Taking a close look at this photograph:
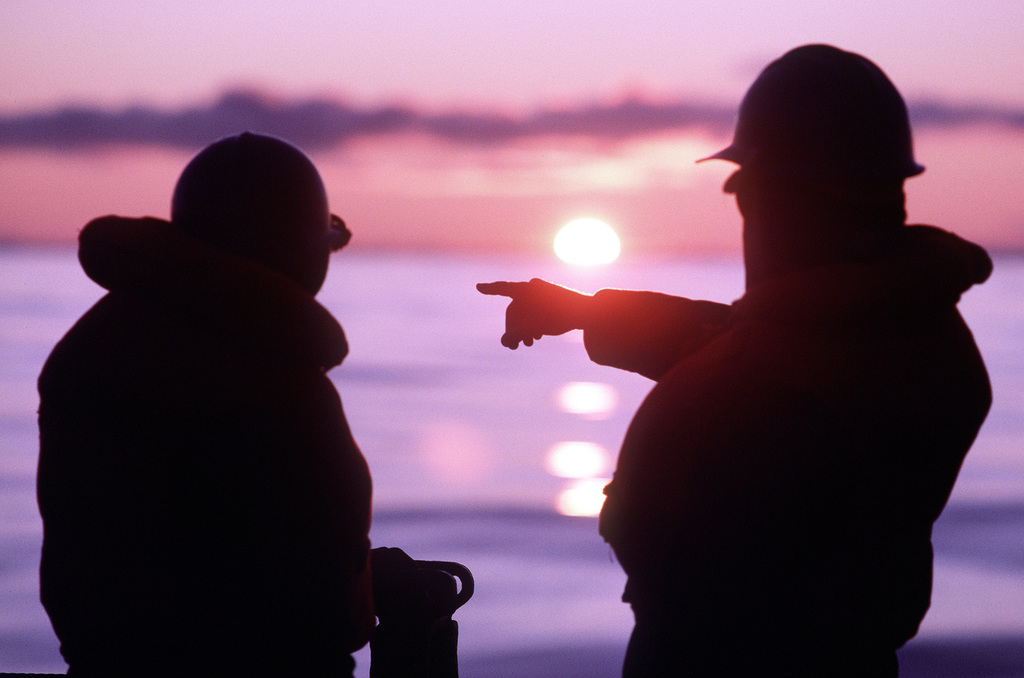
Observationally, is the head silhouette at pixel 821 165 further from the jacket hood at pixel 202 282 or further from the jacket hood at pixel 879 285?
the jacket hood at pixel 202 282

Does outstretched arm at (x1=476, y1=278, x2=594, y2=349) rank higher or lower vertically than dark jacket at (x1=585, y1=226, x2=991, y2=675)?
higher

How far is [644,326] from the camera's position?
198cm

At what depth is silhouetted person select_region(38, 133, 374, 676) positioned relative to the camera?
1520 millimetres

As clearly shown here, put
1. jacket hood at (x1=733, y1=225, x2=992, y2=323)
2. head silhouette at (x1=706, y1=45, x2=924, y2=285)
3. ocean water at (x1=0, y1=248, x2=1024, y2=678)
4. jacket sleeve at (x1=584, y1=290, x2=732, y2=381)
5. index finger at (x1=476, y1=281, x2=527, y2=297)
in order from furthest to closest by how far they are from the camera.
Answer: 1. ocean water at (x1=0, y1=248, x2=1024, y2=678)
2. index finger at (x1=476, y1=281, x2=527, y2=297)
3. jacket sleeve at (x1=584, y1=290, x2=732, y2=381)
4. head silhouette at (x1=706, y1=45, x2=924, y2=285)
5. jacket hood at (x1=733, y1=225, x2=992, y2=323)

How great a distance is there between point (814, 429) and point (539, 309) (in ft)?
2.39

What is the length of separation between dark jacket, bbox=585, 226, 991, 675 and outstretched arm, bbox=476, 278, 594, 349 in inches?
19.3

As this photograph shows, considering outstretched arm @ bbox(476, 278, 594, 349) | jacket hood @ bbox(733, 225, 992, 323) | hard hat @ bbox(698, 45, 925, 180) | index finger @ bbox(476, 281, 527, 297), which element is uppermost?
hard hat @ bbox(698, 45, 925, 180)

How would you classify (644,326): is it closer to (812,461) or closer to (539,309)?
(539,309)

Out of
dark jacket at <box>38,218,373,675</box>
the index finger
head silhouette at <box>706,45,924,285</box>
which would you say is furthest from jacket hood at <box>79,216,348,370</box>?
head silhouette at <box>706,45,924,285</box>

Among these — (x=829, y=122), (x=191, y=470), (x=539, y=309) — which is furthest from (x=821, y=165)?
(x=191, y=470)

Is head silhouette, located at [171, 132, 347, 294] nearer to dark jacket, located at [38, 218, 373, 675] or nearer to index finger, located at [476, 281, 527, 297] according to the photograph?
dark jacket, located at [38, 218, 373, 675]

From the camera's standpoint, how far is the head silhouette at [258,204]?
167 cm

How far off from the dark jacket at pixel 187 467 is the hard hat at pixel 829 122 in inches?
30.5

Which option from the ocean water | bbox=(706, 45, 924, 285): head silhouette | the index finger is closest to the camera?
bbox=(706, 45, 924, 285): head silhouette
